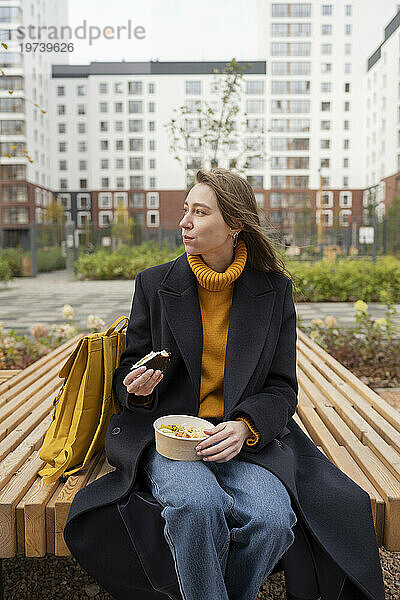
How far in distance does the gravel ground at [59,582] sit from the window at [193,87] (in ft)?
197

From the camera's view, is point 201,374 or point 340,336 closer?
point 201,374

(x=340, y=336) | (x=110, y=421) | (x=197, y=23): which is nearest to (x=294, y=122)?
(x=197, y=23)

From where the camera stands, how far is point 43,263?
23.2 meters

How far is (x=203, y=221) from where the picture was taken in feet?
7.14

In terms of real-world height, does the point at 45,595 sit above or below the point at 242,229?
below

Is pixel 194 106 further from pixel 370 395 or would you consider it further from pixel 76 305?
pixel 370 395

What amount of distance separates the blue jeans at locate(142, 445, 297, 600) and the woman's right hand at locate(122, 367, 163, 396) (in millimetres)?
267

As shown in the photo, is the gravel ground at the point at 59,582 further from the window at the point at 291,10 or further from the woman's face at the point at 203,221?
the window at the point at 291,10

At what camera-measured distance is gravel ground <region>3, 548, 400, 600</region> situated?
2.38m

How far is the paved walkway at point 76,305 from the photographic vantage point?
9.24 metres

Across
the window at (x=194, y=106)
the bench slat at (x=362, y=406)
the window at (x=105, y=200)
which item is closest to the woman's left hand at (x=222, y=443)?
the bench slat at (x=362, y=406)

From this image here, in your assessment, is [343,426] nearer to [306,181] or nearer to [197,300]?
[197,300]

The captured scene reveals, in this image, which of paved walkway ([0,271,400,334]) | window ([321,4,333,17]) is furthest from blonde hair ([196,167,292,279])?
window ([321,4,333,17])

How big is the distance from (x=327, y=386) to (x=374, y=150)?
56.0 m
